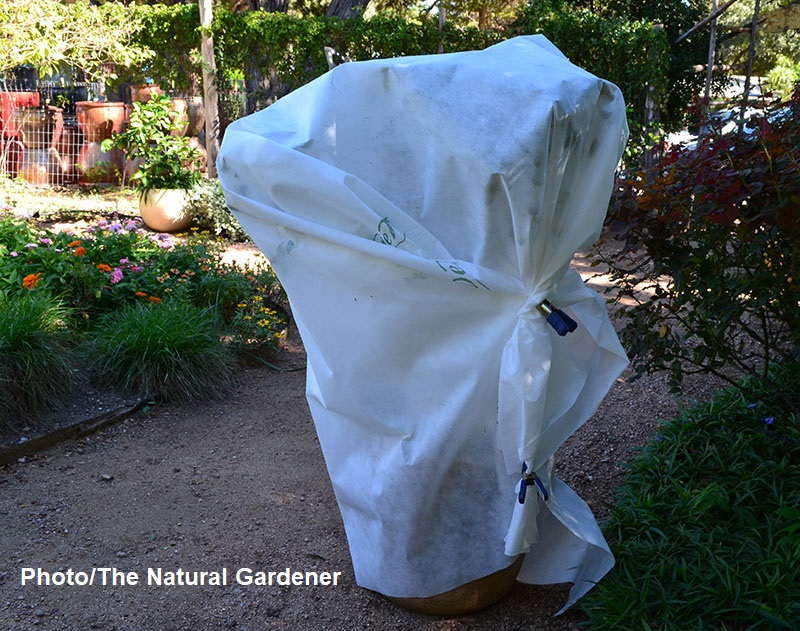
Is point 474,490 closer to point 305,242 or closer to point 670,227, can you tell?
point 305,242

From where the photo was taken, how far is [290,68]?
991cm

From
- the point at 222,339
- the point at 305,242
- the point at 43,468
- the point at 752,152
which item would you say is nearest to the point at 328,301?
the point at 305,242

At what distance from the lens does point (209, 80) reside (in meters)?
9.54

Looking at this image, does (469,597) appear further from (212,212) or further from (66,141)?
(66,141)

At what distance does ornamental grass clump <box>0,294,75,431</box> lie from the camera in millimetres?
3711

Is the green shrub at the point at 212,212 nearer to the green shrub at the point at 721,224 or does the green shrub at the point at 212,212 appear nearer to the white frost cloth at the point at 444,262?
the green shrub at the point at 721,224

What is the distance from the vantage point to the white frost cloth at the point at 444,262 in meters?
1.99

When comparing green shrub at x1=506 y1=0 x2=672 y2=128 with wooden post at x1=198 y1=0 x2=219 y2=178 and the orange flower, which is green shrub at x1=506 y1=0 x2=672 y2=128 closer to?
wooden post at x1=198 y1=0 x2=219 y2=178

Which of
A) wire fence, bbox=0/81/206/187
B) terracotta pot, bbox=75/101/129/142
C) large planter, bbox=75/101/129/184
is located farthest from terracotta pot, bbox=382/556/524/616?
terracotta pot, bbox=75/101/129/142

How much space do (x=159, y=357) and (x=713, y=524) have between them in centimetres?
281

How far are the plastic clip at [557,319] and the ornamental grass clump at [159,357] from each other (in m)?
2.67

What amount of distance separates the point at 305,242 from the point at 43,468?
2.10m

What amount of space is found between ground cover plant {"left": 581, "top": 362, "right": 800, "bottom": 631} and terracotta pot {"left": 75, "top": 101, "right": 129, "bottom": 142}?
9792 millimetres

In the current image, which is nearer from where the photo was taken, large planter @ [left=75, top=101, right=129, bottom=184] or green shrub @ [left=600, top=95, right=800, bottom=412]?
green shrub @ [left=600, top=95, right=800, bottom=412]
